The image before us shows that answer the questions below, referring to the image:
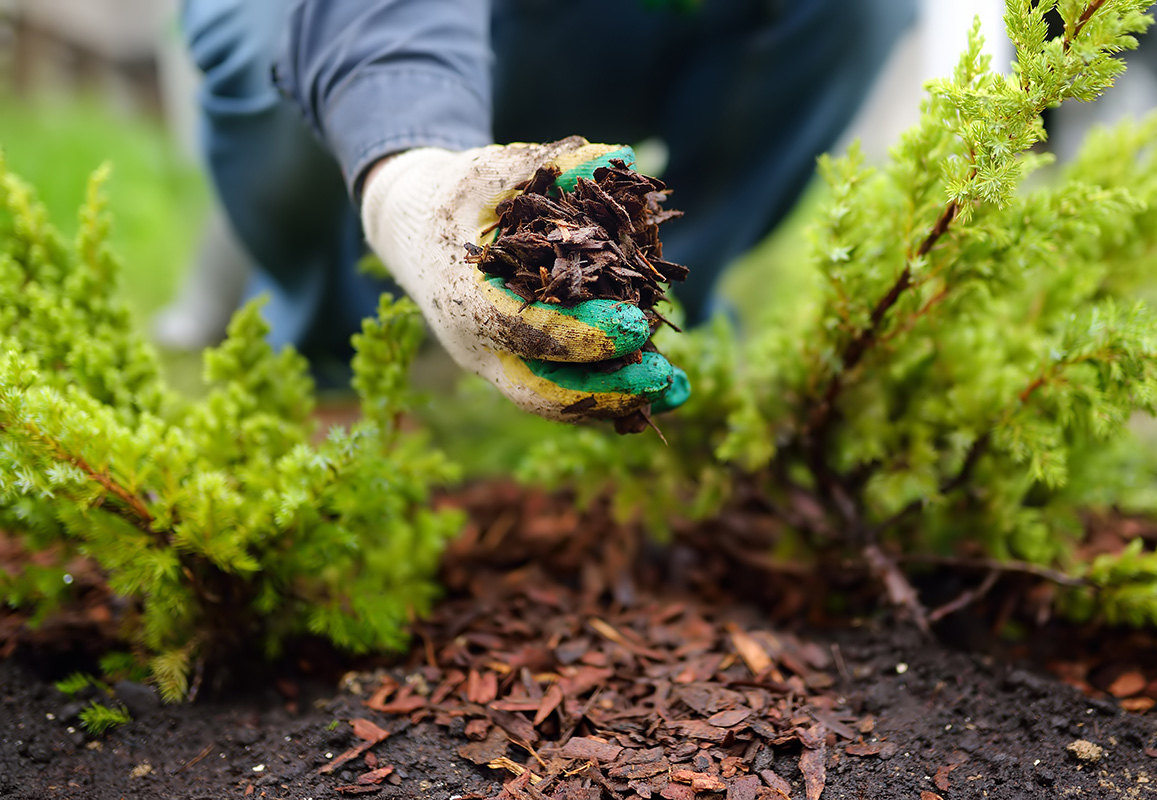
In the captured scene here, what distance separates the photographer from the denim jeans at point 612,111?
2.37 meters

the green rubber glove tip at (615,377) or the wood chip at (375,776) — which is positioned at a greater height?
the green rubber glove tip at (615,377)

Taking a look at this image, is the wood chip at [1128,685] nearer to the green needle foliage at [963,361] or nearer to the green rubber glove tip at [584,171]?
the green needle foliage at [963,361]

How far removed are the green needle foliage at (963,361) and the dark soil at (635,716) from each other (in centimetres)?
23

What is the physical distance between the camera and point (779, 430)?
6.11 feet

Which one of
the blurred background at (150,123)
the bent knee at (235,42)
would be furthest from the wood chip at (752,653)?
the bent knee at (235,42)

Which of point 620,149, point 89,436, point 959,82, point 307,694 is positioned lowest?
point 307,694

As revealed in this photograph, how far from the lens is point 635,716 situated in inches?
56.9

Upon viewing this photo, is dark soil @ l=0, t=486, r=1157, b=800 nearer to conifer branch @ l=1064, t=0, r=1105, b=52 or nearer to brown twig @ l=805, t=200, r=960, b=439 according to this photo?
brown twig @ l=805, t=200, r=960, b=439

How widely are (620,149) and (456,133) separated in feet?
1.47

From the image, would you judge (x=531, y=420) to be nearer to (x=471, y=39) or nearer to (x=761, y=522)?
(x=761, y=522)

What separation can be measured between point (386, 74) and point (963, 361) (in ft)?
4.44

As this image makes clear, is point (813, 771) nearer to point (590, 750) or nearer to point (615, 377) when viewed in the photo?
point (590, 750)

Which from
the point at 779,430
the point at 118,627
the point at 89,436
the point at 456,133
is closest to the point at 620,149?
the point at 456,133

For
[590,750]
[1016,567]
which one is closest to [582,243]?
[590,750]
